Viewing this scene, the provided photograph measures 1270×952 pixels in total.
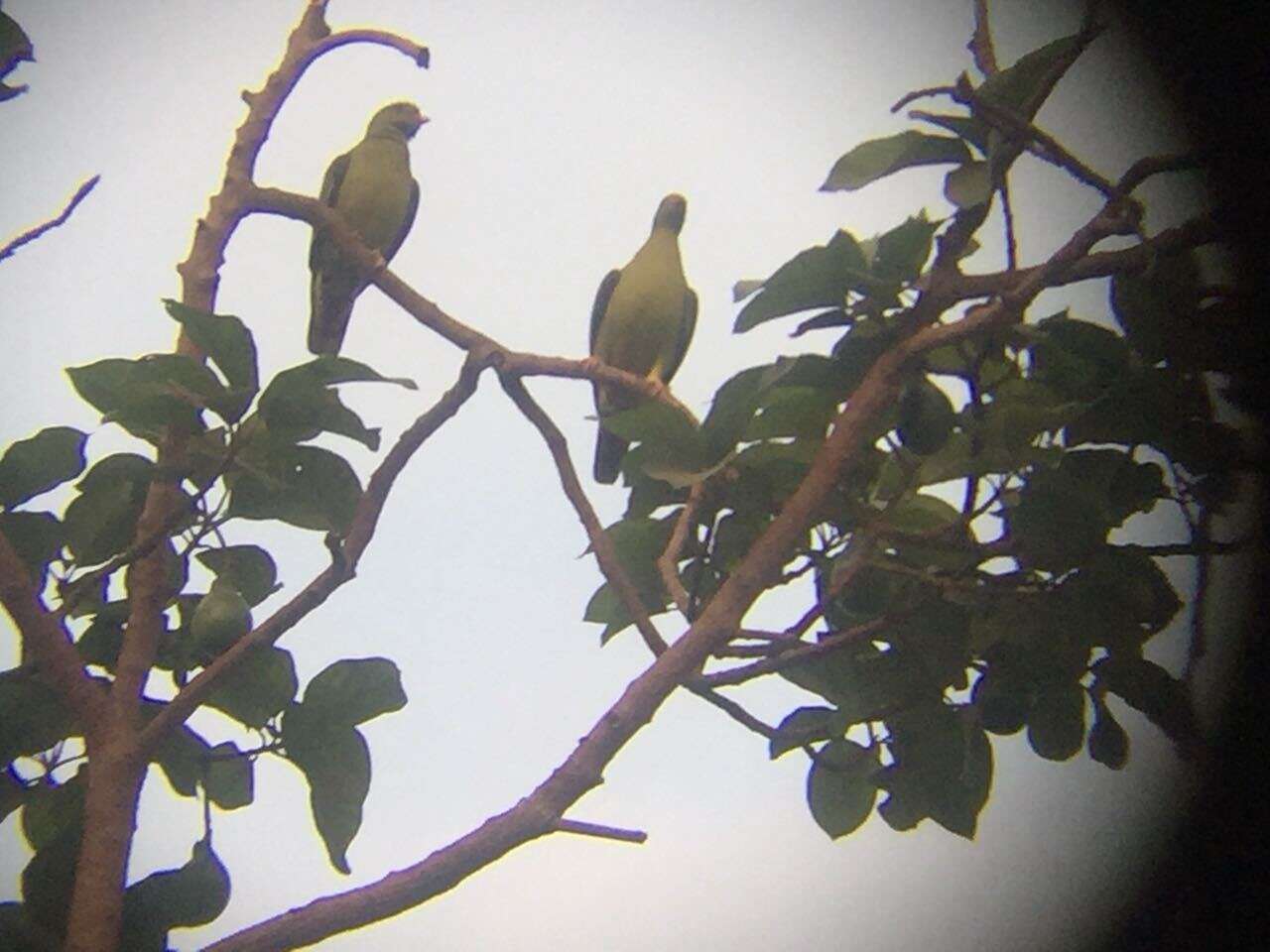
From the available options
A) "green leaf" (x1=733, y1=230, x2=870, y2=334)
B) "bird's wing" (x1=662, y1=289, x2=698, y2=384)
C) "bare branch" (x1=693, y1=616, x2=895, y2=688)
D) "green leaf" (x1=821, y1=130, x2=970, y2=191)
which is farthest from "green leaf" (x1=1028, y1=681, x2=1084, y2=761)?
"bird's wing" (x1=662, y1=289, x2=698, y2=384)

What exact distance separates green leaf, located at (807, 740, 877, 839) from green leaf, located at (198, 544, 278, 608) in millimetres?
745

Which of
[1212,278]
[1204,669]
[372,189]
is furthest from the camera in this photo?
[372,189]

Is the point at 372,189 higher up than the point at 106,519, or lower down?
higher up

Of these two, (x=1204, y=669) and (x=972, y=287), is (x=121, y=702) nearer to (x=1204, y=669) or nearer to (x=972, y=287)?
(x=972, y=287)

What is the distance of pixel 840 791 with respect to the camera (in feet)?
5.59

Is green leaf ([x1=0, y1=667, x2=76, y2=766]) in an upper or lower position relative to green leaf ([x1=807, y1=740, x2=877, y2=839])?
upper

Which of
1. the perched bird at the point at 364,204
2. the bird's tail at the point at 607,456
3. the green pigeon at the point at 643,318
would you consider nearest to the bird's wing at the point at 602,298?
the green pigeon at the point at 643,318

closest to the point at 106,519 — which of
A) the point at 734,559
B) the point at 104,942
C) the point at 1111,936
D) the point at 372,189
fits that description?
the point at 104,942

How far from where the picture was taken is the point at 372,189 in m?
3.95

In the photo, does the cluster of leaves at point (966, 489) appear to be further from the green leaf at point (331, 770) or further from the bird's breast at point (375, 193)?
the bird's breast at point (375, 193)

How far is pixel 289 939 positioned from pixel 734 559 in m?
0.70

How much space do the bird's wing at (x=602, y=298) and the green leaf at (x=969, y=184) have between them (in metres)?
2.27

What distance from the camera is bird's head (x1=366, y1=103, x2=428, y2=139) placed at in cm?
431

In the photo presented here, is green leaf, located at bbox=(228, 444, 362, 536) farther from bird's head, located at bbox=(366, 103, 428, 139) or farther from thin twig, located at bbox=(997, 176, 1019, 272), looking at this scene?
bird's head, located at bbox=(366, 103, 428, 139)
